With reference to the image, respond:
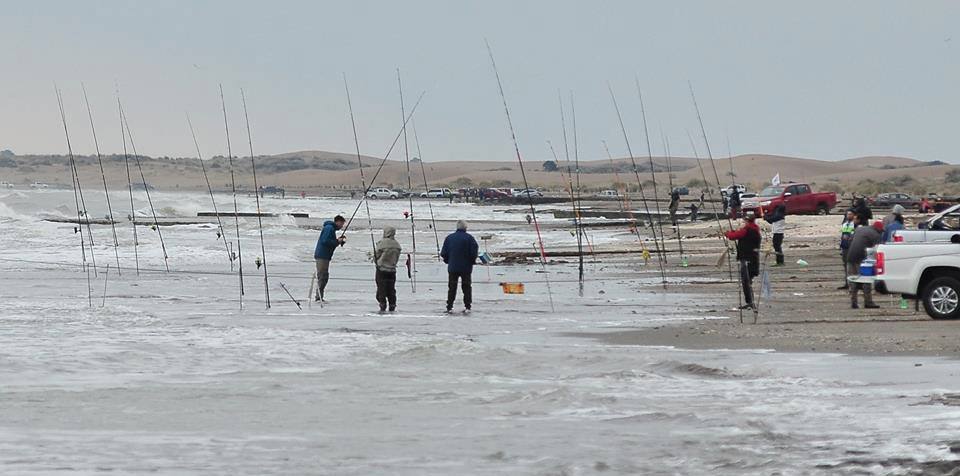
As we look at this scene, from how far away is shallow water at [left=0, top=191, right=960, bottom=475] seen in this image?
8.73 metres

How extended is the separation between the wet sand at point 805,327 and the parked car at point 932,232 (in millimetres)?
931

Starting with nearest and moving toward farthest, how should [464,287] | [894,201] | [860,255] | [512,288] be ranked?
[860,255] < [464,287] < [512,288] < [894,201]

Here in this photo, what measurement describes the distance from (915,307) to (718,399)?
8.42 meters

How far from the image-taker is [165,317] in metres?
18.8

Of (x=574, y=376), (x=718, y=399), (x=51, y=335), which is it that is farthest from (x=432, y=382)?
(x=51, y=335)

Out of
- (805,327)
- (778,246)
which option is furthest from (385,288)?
(778,246)

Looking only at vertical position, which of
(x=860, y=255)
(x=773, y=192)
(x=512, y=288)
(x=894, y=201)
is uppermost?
(x=860, y=255)

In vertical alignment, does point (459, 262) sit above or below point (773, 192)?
above

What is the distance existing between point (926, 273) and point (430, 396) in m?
7.77

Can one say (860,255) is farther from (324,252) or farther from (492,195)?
(492,195)

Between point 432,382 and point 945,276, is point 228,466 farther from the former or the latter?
point 945,276

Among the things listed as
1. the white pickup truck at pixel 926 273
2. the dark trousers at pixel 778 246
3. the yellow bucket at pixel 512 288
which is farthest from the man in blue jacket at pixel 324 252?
the dark trousers at pixel 778 246

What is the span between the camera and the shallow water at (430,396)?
8.73 metres

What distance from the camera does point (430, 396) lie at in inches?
453
